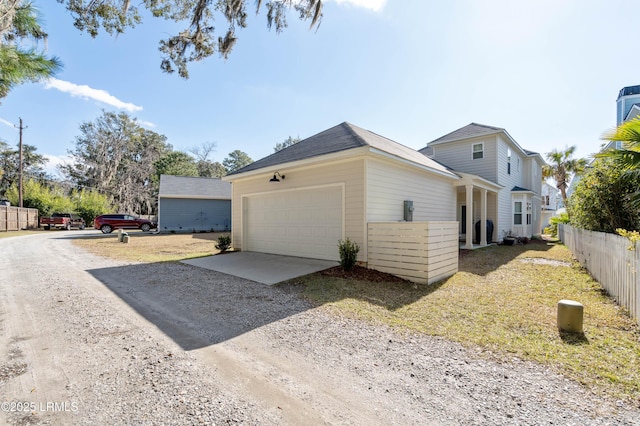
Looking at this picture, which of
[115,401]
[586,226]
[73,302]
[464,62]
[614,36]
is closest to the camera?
[115,401]

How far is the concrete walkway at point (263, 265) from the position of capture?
6.94 m

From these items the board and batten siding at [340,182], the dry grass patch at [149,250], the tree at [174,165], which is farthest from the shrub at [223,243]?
the tree at [174,165]

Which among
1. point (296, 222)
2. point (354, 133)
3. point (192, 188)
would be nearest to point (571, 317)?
point (354, 133)

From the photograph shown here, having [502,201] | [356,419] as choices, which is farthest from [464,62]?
[356,419]

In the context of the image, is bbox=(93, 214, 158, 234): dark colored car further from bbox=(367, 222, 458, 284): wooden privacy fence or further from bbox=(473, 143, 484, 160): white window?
bbox=(473, 143, 484, 160): white window

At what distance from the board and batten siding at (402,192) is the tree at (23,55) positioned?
23.0 ft

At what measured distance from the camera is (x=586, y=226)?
754 centimetres

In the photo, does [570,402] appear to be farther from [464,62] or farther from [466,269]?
[464,62]

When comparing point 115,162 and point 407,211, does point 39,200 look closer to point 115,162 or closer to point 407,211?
point 115,162

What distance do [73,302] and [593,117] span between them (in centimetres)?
2145

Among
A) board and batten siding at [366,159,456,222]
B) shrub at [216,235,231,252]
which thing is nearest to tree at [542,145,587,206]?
board and batten siding at [366,159,456,222]

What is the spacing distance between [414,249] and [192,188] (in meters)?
21.9

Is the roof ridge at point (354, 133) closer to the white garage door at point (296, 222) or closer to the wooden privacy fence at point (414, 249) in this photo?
the white garage door at point (296, 222)

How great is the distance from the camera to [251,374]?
2662mm
